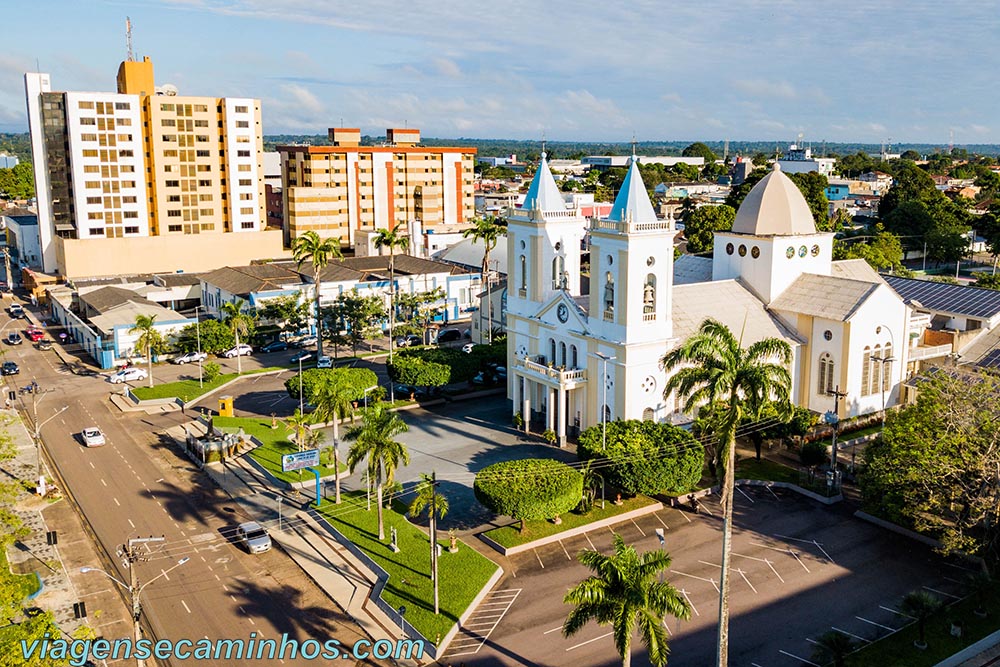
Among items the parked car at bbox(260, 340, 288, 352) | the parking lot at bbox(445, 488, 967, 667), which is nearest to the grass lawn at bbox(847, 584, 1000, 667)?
the parking lot at bbox(445, 488, 967, 667)

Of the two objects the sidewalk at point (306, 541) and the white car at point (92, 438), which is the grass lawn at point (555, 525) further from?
the white car at point (92, 438)

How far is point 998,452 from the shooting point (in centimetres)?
3975

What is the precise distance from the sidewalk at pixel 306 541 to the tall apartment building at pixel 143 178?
230 feet

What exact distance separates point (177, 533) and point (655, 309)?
32.7 meters

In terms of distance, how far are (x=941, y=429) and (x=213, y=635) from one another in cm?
3641

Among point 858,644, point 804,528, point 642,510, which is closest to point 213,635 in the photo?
point 642,510

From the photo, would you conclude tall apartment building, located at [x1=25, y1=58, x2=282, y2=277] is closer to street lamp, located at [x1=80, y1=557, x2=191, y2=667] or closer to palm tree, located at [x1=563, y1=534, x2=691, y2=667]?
street lamp, located at [x1=80, y1=557, x2=191, y2=667]

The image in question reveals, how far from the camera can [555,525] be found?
46844 millimetres

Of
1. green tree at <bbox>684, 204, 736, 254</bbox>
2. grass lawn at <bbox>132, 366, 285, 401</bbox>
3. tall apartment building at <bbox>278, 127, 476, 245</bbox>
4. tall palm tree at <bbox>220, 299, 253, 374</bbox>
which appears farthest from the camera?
tall apartment building at <bbox>278, 127, 476, 245</bbox>

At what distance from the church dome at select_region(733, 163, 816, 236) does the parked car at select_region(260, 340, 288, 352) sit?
49022mm

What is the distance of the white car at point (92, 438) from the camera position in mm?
61156

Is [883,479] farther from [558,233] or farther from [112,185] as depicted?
[112,185]

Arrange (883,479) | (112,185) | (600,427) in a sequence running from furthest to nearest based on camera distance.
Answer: (112,185) < (600,427) < (883,479)

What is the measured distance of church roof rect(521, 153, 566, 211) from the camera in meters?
62.6
